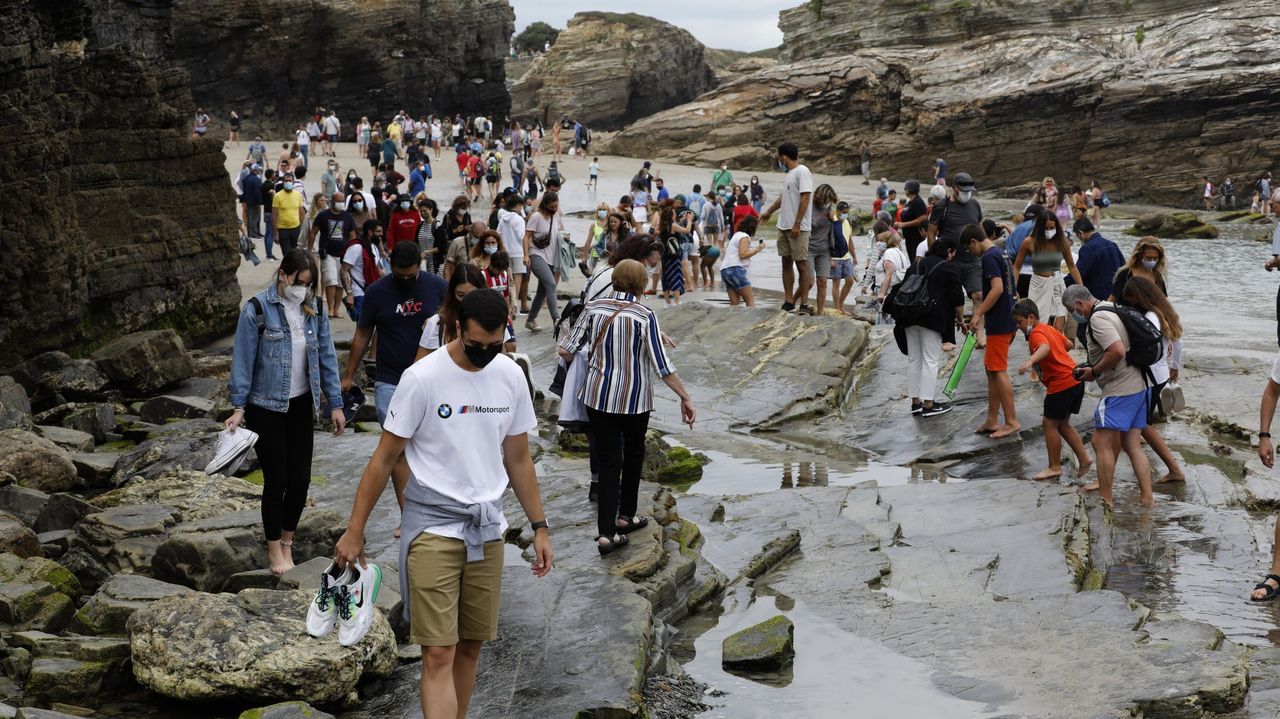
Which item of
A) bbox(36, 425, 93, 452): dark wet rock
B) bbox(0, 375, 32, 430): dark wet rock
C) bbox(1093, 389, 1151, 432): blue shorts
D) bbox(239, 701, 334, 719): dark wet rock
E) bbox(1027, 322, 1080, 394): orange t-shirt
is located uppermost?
bbox(1027, 322, 1080, 394): orange t-shirt

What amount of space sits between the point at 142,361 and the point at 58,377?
0.81 meters

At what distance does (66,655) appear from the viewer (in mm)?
5254

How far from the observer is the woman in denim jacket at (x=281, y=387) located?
21.2 ft

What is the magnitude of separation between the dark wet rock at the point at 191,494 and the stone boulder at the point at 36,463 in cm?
51

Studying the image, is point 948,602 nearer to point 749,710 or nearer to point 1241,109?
point 749,710

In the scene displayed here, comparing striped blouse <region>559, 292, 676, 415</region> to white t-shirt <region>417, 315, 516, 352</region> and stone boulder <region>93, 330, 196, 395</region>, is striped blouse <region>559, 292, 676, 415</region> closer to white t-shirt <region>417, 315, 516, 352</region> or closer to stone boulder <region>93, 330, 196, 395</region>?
white t-shirt <region>417, 315, 516, 352</region>

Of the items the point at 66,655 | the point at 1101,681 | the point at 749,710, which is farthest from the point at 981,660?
the point at 66,655

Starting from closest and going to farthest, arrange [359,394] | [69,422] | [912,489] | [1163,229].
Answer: [359,394] → [912,489] → [69,422] → [1163,229]

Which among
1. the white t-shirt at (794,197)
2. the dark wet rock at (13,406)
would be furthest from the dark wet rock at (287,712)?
the white t-shirt at (794,197)

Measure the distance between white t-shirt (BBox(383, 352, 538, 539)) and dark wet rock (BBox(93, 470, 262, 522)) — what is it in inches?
145

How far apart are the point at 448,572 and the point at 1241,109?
50.3 metres

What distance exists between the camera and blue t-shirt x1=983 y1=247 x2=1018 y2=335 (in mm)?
10297

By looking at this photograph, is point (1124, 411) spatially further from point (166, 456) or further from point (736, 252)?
point (736, 252)

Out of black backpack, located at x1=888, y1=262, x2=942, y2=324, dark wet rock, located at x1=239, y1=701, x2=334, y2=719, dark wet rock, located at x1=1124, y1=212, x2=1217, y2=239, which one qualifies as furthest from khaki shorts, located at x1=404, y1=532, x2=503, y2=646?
dark wet rock, located at x1=1124, y1=212, x2=1217, y2=239
